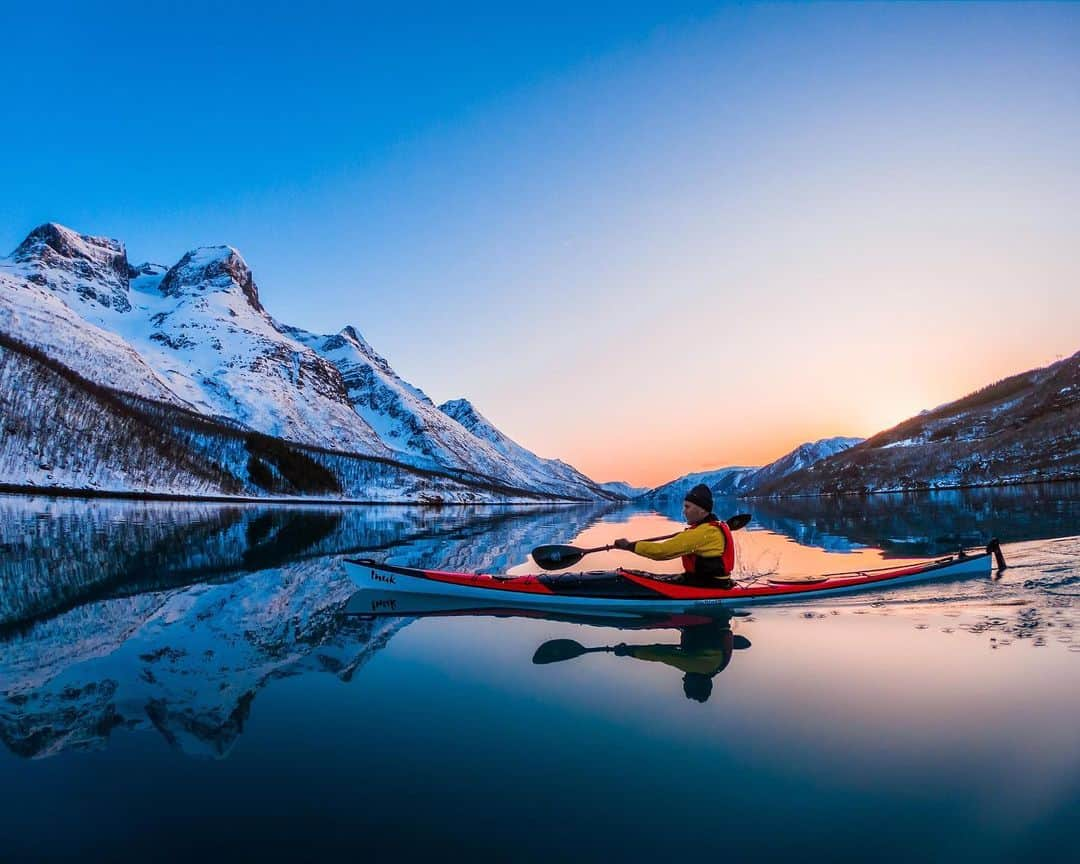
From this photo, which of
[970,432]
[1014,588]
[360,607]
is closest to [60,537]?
[360,607]

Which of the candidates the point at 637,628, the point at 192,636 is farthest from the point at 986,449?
the point at 192,636

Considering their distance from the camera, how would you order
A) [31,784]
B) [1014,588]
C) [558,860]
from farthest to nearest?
[1014,588] < [31,784] < [558,860]

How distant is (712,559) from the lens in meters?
13.3

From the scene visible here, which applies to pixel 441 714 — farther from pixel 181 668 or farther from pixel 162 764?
pixel 181 668

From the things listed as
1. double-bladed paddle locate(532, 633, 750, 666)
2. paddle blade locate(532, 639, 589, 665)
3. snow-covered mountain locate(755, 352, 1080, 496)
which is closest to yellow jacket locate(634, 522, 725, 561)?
double-bladed paddle locate(532, 633, 750, 666)

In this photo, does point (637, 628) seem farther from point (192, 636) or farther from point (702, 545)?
point (192, 636)

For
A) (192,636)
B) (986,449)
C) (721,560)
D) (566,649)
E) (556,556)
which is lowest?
(566,649)

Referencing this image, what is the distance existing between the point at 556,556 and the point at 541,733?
8.68 metres

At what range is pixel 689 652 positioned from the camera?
9.98 m

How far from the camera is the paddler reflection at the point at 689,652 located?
343 inches

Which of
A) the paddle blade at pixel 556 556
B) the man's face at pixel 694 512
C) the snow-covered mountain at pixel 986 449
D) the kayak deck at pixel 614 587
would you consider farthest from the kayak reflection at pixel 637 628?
the snow-covered mountain at pixel 986 449

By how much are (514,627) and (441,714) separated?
16.1 ft

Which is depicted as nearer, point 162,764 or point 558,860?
point 558,860

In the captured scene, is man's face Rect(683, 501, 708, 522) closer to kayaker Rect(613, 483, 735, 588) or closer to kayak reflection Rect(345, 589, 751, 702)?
kayaker Rect(613, 483, 735, 588)
